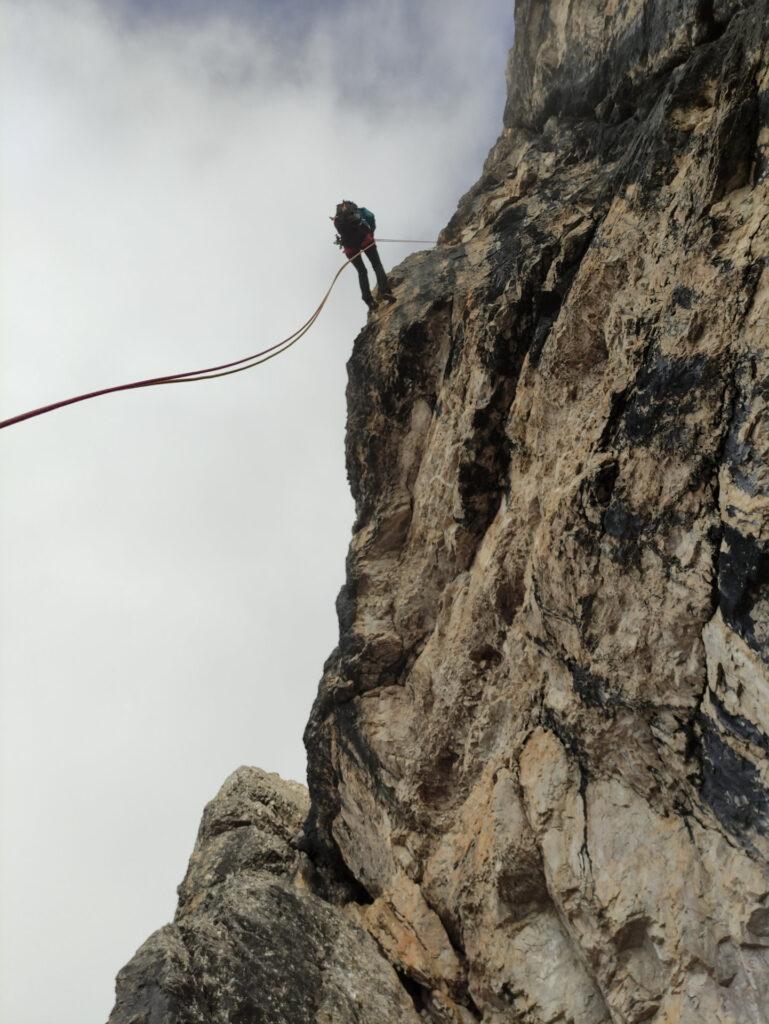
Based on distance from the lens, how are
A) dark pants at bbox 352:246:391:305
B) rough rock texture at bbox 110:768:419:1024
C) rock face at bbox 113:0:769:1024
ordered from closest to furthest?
rock face at bbox 113:0:769:1024
rough rock texture at bbox 110:768:419:1024
dark pants at bbox 352:246:391:305

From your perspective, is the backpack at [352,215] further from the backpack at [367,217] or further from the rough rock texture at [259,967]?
the rough rock texture at [259,967]

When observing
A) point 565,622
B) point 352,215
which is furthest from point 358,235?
point 565,622

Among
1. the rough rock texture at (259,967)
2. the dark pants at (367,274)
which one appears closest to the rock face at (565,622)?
the rough rock texture at (259,967)

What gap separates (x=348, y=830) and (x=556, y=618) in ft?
20.0

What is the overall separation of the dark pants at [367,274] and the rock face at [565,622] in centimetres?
92

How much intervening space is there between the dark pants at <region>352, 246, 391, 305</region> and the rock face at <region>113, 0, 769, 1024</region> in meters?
0.92

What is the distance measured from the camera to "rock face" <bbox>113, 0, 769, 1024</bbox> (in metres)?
6.18

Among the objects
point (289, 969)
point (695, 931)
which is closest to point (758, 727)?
point (695, 931)

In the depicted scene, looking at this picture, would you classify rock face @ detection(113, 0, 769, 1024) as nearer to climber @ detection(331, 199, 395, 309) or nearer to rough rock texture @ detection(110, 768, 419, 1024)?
rough rock texture @ detection(110, 768, 419, 1024)

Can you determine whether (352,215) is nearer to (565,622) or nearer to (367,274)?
(367,274)

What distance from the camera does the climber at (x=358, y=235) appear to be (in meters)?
15.1

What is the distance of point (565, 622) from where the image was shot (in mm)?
7957

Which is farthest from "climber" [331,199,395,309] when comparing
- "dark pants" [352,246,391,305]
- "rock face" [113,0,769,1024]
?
"rock face" [113,0,769,1024]

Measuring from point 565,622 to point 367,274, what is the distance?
383 inches
